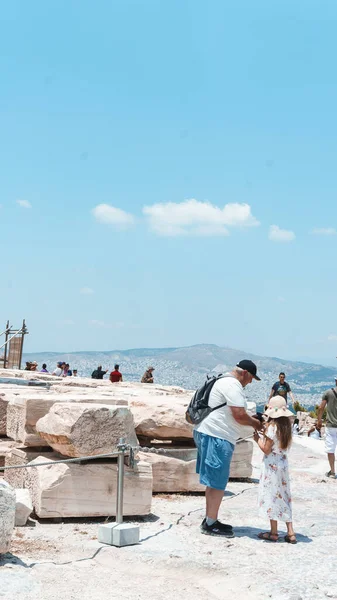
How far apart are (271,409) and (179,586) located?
80.7 inches

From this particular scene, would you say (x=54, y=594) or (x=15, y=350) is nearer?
(x=54, y=594)

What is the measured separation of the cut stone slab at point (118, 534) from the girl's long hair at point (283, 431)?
155 centimetres

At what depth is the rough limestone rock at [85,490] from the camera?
6.20 meters

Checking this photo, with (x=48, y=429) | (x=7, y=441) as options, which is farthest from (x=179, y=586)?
(x=7, y=441)

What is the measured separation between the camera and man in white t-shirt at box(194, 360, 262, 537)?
603cm

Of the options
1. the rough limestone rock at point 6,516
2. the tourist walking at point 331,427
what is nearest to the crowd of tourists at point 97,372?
the tourist walking at point 331,427

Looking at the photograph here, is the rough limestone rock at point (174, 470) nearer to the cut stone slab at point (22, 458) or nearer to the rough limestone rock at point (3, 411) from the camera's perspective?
the cut stone slab at point (22, 458)

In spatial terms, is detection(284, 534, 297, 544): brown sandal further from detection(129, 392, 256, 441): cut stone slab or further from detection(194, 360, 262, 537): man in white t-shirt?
detection(129, 392, 256, 441): cut stone slab

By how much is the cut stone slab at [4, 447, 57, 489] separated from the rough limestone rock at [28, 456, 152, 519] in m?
0.35

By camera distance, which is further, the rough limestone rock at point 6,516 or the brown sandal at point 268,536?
the brown sandal at point 268,536

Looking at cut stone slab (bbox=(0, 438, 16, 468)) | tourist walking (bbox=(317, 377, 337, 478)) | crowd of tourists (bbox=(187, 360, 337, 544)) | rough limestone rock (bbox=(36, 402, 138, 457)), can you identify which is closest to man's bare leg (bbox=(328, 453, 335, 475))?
tourist walking (bbox=(317, 377, 337, 478))

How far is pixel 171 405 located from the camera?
8.11 metres

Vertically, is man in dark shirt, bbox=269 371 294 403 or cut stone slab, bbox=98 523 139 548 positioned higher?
man in dark shirt, bbox=269 371 294 403

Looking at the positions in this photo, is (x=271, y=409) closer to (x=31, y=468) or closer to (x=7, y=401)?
(x=31, y=468)
